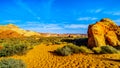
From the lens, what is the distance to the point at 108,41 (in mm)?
23328

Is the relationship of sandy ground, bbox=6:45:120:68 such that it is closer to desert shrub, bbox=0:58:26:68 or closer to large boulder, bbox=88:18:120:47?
desert shrub, bbox=0:58:26:68

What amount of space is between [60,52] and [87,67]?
5169 mm

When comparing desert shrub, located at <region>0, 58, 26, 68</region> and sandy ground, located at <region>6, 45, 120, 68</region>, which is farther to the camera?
sandy ground, located at <region>6, 45, 120, 68</region>

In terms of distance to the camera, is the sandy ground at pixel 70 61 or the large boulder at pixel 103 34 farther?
the large boulder at pixel 103 34

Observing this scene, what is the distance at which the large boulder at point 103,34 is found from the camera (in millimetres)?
22625

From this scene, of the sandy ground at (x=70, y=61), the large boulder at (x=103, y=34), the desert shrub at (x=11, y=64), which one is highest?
the large boulder at (x=103, y=34)

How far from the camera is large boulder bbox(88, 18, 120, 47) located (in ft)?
74.2

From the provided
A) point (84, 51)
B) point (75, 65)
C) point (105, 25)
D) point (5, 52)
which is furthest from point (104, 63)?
point (105, 25)

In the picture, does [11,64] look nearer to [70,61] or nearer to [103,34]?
[70,61]

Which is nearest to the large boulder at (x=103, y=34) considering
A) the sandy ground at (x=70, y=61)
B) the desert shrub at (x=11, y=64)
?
the sandy ground at (x=70, y=61)

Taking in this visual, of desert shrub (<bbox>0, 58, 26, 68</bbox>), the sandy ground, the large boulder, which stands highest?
the large boulder

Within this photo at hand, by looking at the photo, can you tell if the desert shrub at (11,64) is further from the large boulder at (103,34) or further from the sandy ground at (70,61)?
the large boulder at (103,34)

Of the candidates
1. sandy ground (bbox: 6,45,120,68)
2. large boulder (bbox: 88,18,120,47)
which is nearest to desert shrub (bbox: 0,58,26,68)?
sandy ground (bbox: 6,45,120,68)

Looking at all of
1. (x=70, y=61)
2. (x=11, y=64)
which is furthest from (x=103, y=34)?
(x=11, y=64)
